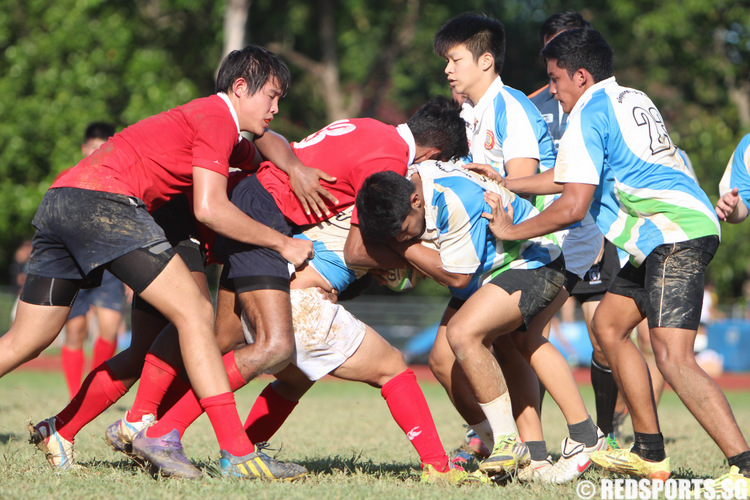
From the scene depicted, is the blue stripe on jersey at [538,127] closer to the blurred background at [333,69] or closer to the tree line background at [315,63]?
the blurred background at [333,69]

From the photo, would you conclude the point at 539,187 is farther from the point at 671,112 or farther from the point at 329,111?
the point at 671,112

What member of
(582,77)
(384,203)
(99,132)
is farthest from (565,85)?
(99,132)

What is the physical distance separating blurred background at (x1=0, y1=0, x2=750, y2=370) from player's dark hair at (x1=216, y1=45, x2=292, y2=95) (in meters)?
11.9

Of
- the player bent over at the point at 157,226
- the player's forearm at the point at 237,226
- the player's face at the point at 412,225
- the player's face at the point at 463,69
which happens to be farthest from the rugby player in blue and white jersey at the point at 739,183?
the player's forearm at the point at 237,226

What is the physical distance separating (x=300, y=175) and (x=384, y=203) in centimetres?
59

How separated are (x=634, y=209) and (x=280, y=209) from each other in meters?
1.93

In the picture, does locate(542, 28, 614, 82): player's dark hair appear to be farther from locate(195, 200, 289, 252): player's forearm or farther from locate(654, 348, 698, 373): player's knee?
locate(195, 200, 289, 252): player's forearm

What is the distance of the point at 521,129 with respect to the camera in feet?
15.8

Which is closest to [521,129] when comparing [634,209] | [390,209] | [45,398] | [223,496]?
[634,209]

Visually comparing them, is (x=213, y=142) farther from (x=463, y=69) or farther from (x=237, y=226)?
(x=463, y=69)

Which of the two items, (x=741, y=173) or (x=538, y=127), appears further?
(x=538, y=127)

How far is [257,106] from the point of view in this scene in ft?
A: 14.0

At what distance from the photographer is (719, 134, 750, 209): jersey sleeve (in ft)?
15.3

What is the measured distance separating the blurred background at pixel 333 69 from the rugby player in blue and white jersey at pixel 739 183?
11.7m
